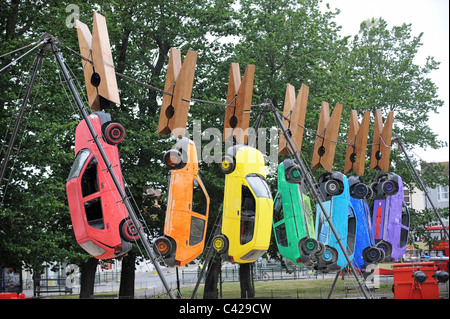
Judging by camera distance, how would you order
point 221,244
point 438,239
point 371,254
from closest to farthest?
point 221,244 → point 371,254 → point 438,239

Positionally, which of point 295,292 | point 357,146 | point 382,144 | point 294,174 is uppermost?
point 382,144

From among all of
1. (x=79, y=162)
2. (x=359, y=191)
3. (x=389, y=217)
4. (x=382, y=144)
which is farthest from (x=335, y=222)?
(x=79, y=162)

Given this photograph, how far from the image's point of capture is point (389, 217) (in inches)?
563

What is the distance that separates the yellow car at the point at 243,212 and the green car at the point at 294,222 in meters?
1.12

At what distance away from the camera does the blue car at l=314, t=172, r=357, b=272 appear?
13070 mm

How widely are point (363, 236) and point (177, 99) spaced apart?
6.17 metres

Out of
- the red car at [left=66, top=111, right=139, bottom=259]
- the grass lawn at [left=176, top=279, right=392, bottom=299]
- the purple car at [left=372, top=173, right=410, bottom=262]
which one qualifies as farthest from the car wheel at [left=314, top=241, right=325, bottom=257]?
the grass lawn at [left=176, top=279, right=392, bottom=299]

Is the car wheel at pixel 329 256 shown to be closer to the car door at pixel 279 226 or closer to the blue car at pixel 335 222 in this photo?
the blue car at pixel 335 222

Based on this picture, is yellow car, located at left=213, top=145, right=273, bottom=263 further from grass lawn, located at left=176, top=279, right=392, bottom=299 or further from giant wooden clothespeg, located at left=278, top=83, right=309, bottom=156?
grass lawn, located at left=176, top=279, right=392, bottom=299

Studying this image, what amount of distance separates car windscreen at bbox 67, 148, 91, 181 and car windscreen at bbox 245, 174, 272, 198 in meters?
3.21

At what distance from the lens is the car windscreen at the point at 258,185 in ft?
36.9

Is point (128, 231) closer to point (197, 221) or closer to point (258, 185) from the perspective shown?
point (197, 221)

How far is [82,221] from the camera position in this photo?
9.54 m
